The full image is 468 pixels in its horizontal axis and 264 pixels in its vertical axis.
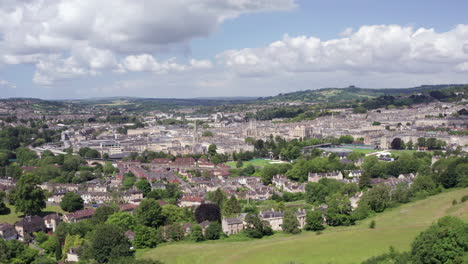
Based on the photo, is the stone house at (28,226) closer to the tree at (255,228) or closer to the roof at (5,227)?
the roof at (5,227)

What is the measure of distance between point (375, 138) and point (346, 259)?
195 ft

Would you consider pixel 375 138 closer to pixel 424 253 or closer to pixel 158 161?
pixel 158 161

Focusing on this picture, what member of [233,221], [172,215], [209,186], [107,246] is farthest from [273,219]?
[209,186]

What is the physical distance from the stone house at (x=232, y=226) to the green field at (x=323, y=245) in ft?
6.69

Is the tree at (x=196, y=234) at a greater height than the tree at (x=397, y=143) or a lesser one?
lesser

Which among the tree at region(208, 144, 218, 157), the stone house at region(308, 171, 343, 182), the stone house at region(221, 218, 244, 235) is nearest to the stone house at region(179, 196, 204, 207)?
the stone house at region(221, 218, 244, 235)

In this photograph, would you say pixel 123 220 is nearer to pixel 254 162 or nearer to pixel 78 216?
pixel 78 216

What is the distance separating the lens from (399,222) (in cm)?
3103

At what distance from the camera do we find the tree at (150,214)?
33.1 meters

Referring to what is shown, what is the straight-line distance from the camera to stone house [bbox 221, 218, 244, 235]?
105 feet

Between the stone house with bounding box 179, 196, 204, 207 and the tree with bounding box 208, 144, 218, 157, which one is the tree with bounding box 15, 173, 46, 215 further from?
the tree with bounding box 208, 144, 218, 157

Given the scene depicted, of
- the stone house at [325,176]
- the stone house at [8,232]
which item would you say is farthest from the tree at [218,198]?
the stone house at [8,232]

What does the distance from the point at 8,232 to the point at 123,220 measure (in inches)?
335

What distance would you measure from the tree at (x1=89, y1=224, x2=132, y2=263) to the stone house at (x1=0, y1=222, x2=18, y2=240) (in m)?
9.31
